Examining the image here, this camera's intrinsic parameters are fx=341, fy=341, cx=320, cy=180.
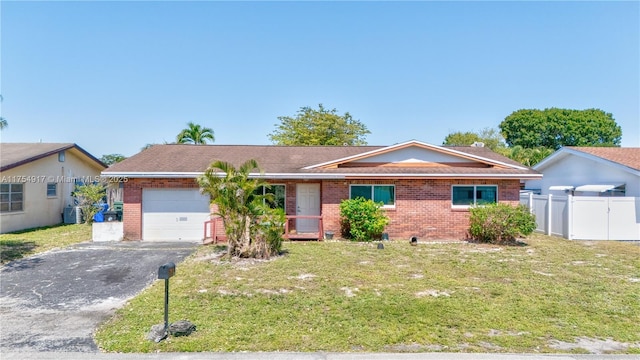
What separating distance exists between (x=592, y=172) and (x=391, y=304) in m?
15.8

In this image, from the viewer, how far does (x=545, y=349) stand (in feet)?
15.0

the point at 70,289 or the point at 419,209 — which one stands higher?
the point at 419,209

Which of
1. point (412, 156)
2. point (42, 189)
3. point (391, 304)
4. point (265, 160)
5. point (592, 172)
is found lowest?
point (391, 304)

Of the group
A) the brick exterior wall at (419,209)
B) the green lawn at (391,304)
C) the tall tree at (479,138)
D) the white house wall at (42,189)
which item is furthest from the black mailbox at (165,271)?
the tall tree at (479,138)

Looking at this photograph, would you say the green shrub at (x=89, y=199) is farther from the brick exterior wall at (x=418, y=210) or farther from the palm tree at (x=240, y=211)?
the brick exterior wall at (x=418, y=210)

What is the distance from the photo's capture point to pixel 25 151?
16984mm

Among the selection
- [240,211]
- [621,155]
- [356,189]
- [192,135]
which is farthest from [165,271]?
[192,135]

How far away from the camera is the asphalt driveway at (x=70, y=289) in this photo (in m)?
4.95

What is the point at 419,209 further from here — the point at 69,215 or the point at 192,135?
the point at 192,135

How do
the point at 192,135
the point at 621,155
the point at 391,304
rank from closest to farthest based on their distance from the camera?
the point at 391,304 < the point at 621,155 < the point at 192,135

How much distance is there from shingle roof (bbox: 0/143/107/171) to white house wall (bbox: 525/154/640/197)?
26098 mm

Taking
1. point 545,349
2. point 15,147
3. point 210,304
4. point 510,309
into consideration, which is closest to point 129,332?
point 210,304

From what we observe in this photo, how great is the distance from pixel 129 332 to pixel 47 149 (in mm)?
17108

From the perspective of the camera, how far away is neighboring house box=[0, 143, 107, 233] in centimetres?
1486
